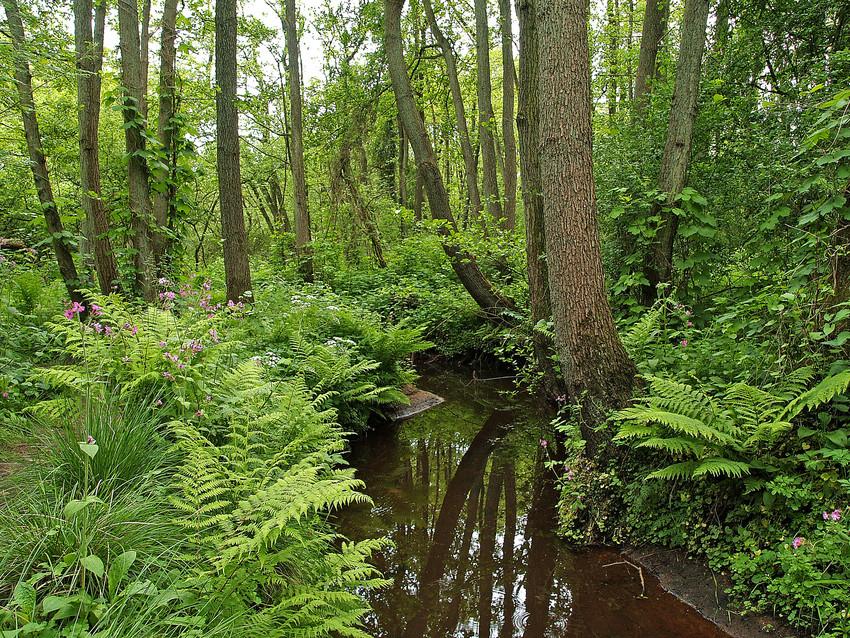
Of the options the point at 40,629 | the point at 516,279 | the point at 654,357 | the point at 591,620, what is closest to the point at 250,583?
the point at 40,629

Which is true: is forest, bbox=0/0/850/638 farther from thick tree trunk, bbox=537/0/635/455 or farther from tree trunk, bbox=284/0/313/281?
tree trunk, bbox=284/0/313/281

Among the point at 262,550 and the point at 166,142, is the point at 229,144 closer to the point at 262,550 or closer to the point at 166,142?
the point at 166,142

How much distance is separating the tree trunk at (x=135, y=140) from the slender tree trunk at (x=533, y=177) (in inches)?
185

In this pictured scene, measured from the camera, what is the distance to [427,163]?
29.1 feet

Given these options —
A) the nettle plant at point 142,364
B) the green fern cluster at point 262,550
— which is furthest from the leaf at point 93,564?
the nettle plant at point 142,364

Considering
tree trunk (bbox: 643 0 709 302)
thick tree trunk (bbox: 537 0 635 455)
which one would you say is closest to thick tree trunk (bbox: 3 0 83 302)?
thick tree trunk (bbox: 537 0 635 455)

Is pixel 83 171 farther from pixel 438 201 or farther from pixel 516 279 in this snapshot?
pixel 516 279

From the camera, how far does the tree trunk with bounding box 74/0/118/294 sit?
6230 millimetres

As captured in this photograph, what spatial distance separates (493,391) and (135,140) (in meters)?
6.44

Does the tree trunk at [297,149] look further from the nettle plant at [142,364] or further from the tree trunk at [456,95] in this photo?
the nettle plant at [142,364]

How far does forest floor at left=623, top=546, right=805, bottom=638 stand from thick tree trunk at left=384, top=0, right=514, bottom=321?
17.7 feet

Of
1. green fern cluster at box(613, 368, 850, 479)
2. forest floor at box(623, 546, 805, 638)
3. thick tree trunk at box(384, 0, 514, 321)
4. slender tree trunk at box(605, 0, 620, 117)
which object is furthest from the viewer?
slender tree trunk at box(605, 0, 620, 117)

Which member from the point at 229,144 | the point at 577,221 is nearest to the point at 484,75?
the point at 229,144

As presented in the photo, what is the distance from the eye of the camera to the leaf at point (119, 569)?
2.12m
